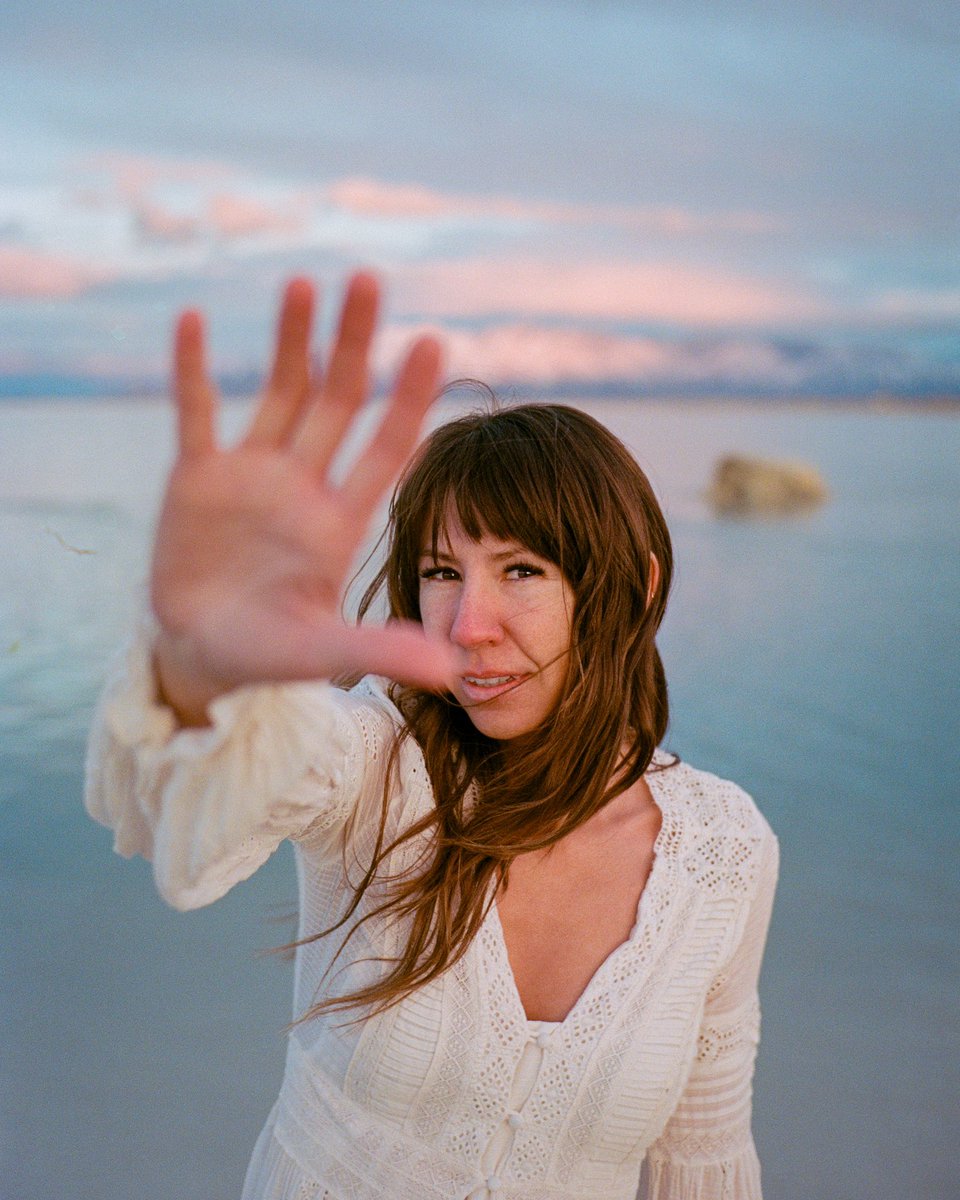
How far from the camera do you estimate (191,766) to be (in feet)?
2.80

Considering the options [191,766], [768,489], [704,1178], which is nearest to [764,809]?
[768,489]

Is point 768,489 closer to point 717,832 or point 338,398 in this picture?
point 717,832

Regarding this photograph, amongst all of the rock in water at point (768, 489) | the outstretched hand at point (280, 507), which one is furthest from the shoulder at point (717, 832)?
the rock in water at point (768, 489)

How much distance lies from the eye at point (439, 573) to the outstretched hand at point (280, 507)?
1.59 feet

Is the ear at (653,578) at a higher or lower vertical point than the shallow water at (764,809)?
higher

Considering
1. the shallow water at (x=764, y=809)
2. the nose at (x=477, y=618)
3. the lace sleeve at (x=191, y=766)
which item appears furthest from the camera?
the shallow water at (x=764, y=809)

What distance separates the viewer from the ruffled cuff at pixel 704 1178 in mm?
1392

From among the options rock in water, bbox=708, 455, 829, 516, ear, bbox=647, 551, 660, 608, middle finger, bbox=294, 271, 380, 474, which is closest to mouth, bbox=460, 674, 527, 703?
ear, bbox=647, 551, 660, 608

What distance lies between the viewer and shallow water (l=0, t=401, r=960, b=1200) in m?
2.42

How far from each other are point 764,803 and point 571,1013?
190cm

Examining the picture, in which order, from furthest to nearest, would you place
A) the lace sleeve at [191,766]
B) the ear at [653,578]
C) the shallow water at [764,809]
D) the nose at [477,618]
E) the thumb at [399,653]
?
the shallow water at [764,809] → the ear at [653,578] → the nose at [477,618] → the lace sleeve at [191,766] → the thumb at [399,653]

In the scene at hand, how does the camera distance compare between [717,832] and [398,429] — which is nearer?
[398,429]

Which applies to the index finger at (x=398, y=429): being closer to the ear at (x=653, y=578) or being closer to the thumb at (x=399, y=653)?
the thumb at (x=399, y=653)

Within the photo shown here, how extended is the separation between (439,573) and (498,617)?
0.28 feet
